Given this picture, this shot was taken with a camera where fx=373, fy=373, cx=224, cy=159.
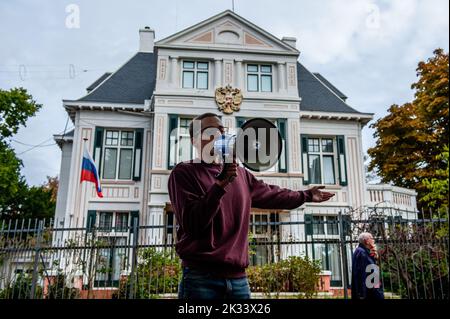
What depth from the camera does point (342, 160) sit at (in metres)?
13.5

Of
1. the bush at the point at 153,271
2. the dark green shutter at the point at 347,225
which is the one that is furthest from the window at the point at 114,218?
the dark green shutter at the point at 347,225

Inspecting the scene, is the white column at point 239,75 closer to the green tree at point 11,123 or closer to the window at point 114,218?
the window at point 114,218

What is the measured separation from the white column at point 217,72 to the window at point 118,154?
138 inches

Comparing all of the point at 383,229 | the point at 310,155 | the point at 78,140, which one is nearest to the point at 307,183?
the point at 310,155

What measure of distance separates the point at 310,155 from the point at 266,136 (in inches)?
479

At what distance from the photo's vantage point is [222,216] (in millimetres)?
1608

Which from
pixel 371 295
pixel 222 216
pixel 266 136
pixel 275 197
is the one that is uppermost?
pixel 266 136

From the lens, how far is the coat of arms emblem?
12.8 m

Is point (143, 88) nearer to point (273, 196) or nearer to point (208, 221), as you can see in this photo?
point (273, 196)

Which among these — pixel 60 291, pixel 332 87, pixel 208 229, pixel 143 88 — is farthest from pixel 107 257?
pixel 332 87

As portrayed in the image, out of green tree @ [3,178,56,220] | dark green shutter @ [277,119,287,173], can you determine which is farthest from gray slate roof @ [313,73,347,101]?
green tree @ [3,178,56,220]

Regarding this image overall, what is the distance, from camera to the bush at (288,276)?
7.86 meters
